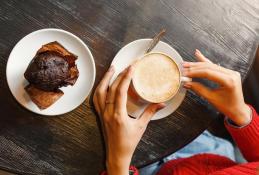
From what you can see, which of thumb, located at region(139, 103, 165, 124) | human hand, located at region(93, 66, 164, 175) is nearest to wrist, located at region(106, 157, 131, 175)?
human hand, located at region(93, 66, 164, 175)

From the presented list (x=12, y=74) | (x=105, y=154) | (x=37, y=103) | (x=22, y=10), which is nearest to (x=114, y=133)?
(x=105, y=154)

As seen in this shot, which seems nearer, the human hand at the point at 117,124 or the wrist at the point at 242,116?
the human hand at the point at 117,124

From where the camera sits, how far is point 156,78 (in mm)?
1139

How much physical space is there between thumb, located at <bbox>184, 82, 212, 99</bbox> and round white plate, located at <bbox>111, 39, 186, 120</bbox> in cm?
2

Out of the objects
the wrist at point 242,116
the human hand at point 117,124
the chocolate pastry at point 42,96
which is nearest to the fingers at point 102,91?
the human hand at point 117,124

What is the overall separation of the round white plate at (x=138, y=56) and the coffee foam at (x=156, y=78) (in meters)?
0.05

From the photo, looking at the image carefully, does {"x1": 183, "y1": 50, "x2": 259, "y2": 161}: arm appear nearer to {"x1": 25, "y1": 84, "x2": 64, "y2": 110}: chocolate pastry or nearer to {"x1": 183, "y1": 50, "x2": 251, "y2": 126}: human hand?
{"x1": 183, "y1": 50, "x2": 251, "y2": 126}: human hand

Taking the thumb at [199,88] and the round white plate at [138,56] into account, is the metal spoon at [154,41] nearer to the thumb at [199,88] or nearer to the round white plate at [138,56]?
the round white plate at [138,56]

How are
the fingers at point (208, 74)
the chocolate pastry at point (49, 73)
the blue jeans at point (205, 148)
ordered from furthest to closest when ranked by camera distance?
the blue jeans at point (205, 148), the fingers at point (208, 74), the chocolate pastry at point (49, 73)

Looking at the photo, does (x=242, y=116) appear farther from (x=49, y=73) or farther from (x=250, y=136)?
(x=49, y=73)

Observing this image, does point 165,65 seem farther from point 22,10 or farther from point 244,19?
point 22,10

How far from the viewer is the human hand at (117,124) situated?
1.13 metres

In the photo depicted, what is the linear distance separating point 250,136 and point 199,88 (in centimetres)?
25

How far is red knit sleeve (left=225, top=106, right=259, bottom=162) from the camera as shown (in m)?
1.26
